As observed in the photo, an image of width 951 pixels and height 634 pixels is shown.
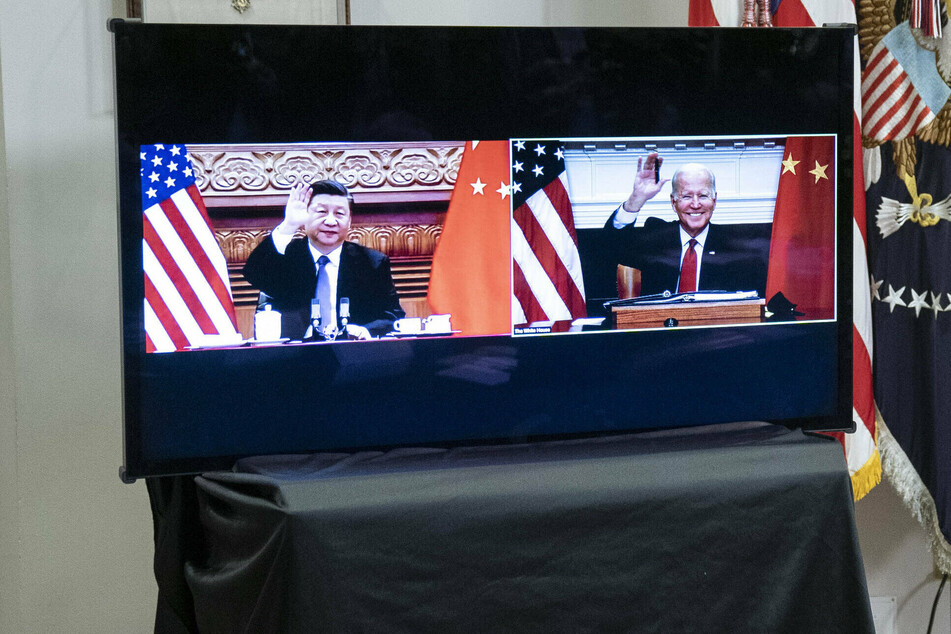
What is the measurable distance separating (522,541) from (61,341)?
1.21 metres

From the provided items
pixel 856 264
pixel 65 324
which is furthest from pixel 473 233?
pixel 65 324

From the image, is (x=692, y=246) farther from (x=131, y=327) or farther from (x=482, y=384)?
(x=131, y=327)

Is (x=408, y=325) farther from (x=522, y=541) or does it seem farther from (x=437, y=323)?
(x=522, y=541)

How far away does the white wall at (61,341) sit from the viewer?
192 centimetres

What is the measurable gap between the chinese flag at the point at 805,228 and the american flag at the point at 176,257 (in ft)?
3.32

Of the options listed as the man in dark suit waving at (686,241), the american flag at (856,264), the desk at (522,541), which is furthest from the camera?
the american flag at (856,264)

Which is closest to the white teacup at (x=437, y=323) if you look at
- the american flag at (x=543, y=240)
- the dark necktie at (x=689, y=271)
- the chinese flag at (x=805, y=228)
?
the american flag at (x=543, y=240)

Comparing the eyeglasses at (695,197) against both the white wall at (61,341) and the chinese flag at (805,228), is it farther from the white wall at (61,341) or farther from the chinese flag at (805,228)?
the white wall at (61,341)

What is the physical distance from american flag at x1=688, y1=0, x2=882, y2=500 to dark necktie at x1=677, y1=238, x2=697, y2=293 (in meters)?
0.47

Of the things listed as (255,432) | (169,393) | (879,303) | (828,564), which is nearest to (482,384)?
(255,432)

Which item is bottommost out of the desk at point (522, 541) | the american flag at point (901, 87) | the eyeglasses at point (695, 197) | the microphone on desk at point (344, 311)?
the desk at point (522, 541)

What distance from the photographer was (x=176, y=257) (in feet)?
4.70

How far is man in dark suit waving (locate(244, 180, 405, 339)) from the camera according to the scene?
147 cm

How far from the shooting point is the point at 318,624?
1.32 meters
